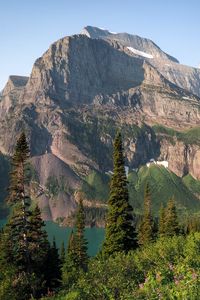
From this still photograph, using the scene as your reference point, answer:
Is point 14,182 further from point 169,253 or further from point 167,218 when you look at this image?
point 167,218

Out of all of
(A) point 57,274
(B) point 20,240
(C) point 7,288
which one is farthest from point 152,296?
(A) point 57,274

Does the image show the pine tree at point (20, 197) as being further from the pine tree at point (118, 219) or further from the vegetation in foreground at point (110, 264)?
the pine tree at point (118, 219)

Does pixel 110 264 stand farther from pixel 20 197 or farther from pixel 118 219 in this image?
pixel 118 219

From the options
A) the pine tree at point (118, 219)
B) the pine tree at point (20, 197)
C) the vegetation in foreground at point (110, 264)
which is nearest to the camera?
the vegetation in foreground at point (110, 264)

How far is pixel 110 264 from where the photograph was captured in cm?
3559

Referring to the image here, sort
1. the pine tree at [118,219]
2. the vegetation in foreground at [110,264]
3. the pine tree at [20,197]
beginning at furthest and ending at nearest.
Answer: the pine tree at [118,219], the pine tree at [20,197], the vegetation in foreground at [110,264]

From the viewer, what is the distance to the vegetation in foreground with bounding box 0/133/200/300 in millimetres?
24297

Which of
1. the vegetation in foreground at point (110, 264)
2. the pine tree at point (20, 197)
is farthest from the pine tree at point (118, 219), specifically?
the pine tree at point (20, 197)

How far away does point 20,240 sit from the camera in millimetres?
45719

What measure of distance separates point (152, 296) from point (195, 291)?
1913mm

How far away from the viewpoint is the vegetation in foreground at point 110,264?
24297 millimetres

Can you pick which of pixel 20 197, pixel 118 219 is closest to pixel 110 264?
pixel 20 197

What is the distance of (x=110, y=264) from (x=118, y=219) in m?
24.8

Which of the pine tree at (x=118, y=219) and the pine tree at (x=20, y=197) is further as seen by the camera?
the pine tree at (x=118, y=219)
